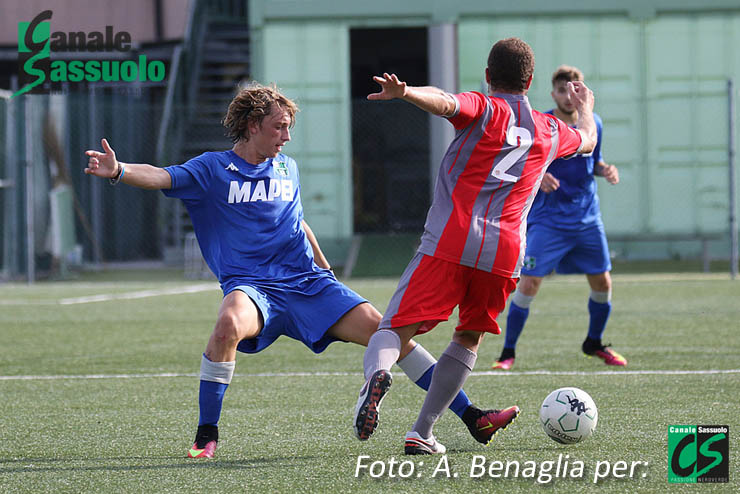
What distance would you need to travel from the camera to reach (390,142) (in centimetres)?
2341

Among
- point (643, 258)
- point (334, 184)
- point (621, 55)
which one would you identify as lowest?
point (643, 258)

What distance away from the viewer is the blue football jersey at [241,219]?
4.51 metres

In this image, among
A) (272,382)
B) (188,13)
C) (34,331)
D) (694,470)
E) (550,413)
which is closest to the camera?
(694,470)

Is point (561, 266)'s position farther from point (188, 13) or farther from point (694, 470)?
point (188, 13)

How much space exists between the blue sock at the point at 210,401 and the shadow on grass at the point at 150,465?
0.18 m

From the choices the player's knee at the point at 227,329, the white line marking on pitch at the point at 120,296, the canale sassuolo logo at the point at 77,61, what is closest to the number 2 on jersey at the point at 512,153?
the player's knee at the point at 227,329

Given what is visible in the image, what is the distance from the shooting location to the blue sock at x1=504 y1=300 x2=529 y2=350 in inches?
272

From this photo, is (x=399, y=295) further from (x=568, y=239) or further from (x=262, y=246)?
(x=568, y=239)

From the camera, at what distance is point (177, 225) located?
19.0 meters

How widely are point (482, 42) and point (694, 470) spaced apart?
1558 cm

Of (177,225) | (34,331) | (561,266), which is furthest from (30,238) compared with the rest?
(561,266)

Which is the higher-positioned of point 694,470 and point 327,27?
point 327,27

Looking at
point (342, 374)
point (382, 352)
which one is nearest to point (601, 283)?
point (342, 374)

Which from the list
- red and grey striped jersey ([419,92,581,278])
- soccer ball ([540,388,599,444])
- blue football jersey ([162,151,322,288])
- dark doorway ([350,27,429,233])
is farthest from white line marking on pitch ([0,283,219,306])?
red and grey striped jersey ([419,92,581,278])
